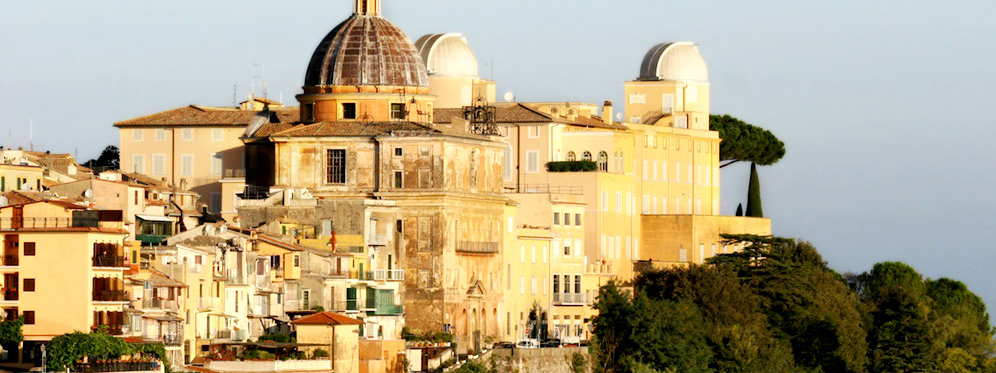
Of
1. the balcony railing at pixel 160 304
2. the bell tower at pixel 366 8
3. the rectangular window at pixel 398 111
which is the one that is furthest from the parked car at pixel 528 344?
the balcony railing at pixel 160 304

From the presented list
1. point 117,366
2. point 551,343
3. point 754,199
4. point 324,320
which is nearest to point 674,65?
point 754,199

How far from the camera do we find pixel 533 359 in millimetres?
116062

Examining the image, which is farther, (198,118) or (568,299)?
(198,118)

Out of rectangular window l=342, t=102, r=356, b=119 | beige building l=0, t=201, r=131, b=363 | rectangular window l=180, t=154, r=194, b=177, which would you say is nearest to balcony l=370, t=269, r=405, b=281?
rectangular window l=342, t=102, r=356, b=119

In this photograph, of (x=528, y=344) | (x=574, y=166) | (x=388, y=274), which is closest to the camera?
(x=388, y=274)

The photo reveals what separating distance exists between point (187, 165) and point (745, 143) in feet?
104

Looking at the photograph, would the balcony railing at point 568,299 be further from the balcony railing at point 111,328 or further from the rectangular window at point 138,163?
the balcony railing at point 111,328

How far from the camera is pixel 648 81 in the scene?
15238 cm

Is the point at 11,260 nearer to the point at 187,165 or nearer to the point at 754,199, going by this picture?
the point at 187,165

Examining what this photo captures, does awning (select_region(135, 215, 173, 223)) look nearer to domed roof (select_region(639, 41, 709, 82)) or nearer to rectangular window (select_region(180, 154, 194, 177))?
rectangular window (select_region(180, 154, 194, 177))

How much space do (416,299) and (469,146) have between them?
6426 mm

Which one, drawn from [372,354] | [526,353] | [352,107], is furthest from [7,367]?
[352,107]

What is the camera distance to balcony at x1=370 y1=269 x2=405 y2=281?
118312 mm

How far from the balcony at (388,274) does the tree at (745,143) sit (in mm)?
40533
